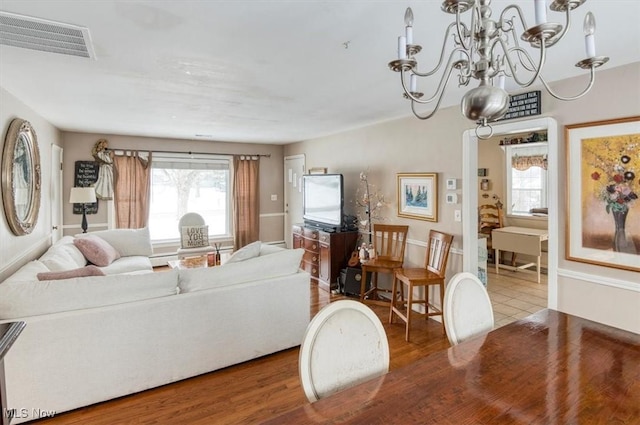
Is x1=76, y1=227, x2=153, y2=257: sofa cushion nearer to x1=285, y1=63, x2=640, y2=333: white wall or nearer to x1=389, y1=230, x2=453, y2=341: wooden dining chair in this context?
x1=285, y1=63, x2=640, y2=333: white wall

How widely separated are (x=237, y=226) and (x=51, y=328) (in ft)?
14.9

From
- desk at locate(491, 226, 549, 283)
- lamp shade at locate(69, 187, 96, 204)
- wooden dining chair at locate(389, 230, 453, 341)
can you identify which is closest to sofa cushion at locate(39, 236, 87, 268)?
lamp shade at locate(69, 187, 96, 204)

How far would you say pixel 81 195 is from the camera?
4.86 m

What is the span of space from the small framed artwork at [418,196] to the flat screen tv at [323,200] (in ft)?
2.91

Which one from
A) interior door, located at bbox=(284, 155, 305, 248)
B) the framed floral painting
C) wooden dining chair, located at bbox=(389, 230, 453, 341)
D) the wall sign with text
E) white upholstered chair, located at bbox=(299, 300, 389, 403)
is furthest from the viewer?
interior door, located at bbox=(284, 155, 305, 248)

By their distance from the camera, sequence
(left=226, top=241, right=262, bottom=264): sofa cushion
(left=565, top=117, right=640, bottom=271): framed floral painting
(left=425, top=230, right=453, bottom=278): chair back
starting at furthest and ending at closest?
1. (left=425, top=230, right=453, bottom=278): chair back
2. (left=226, top=241, right=262, bottom=264): sofa cushion
3. (left=565, top=117, right=640, bottom=271): framed floral painting

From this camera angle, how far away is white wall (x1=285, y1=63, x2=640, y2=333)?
2322mm

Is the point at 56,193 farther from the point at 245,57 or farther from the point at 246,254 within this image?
the point at 245,57

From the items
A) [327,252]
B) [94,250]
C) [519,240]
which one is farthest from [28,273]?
[519,240]

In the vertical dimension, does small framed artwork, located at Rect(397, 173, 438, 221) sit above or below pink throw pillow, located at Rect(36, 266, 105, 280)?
above

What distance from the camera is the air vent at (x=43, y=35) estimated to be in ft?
5.58

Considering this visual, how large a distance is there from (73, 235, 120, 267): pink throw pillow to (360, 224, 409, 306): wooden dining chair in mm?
3248

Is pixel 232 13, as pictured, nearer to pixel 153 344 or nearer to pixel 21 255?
pixel 153 344

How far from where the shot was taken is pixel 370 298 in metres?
4.37
